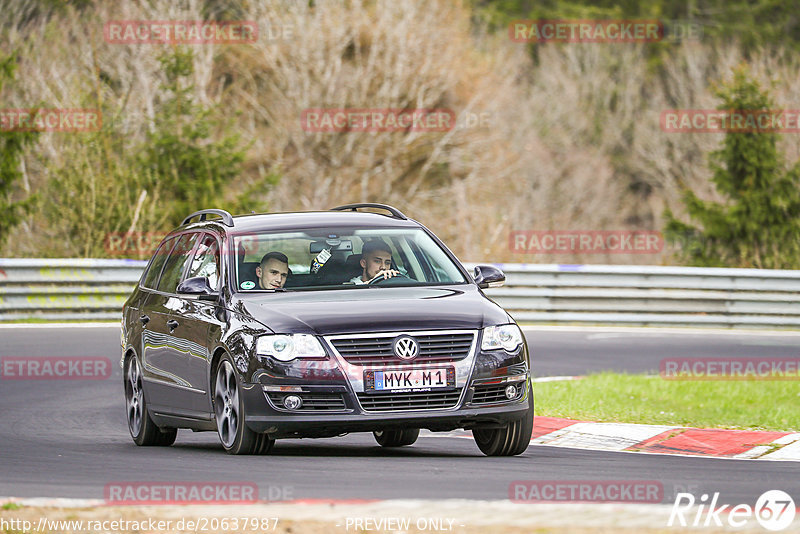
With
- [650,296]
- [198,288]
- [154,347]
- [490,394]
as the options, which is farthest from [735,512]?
[650,296]

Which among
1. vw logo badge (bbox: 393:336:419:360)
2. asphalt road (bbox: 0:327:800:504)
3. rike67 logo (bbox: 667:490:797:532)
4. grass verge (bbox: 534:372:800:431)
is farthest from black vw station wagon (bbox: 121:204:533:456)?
grass verge (bbox: 534:372:800:431)

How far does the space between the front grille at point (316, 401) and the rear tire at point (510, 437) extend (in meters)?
1.27

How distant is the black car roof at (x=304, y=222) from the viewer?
10633 mm

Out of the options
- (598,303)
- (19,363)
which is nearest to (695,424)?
(19,363)

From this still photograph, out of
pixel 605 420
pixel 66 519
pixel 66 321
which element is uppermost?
pixel 66 519

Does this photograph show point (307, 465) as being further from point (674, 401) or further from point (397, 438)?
point (674, 401)

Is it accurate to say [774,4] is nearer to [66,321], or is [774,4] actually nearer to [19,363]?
[66,321]

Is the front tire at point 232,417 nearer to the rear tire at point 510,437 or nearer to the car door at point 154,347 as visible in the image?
the car door at point 154,347

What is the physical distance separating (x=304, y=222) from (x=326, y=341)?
5.94ft

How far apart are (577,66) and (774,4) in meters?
9.95

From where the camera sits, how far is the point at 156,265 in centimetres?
1198

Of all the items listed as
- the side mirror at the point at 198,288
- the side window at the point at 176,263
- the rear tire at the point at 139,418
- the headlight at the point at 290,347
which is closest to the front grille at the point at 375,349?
the headlight at the point at 290,347

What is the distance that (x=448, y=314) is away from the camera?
30.8ft

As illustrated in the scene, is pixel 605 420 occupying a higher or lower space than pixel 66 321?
higher
